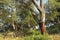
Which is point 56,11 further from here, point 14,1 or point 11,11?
point 14,1

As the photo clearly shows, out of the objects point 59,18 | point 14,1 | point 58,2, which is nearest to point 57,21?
point 59,18

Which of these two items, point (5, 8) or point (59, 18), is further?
point (59, 18)

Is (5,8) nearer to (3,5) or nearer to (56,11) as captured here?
(3,5)

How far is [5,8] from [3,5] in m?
0.48

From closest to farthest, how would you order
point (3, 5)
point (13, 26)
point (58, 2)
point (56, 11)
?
point (3, 5)
point (58, 2)
point (56, 11)
point (13, 26)

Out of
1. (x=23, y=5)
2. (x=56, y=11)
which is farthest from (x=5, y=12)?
(x=56, y=11)

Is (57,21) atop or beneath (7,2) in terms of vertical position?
beneath

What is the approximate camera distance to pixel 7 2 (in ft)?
80.6

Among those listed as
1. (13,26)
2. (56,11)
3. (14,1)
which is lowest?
(13,26)

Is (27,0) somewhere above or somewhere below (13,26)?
above

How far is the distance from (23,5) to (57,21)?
60.9 ft

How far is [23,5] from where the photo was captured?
2264 cm

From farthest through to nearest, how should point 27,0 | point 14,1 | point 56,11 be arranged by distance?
point 56,11 → point 14,1 → point 27,0

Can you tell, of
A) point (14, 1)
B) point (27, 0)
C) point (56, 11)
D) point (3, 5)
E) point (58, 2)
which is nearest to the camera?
point (27, 0)
